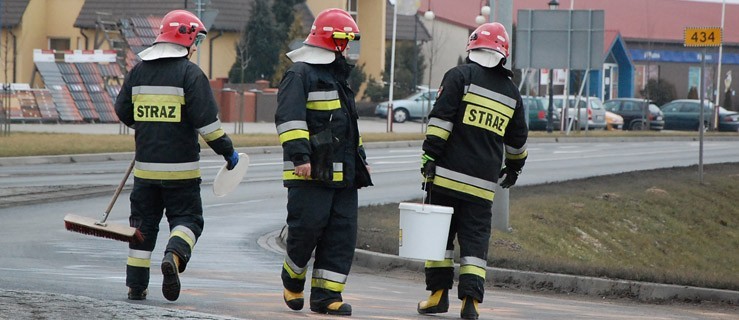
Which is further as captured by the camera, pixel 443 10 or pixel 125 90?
pixel 443 10

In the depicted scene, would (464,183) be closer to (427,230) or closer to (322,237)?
(427,230)

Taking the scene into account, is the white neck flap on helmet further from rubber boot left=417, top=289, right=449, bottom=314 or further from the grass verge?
the grass verge

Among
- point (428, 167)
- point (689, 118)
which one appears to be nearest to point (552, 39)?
point (428, 167)

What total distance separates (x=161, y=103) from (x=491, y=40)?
2116 mm

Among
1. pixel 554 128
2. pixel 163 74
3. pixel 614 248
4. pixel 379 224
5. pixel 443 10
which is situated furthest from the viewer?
pixel 443 10

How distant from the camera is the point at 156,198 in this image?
28.4ft

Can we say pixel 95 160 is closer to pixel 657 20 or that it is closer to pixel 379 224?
pixel 379 224

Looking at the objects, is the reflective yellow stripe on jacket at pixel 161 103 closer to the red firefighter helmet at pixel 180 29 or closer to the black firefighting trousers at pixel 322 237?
the red firefighter helmet at pixel 180 29

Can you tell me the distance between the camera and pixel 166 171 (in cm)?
849

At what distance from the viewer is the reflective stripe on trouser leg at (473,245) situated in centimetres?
866

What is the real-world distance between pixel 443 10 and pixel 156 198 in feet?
215

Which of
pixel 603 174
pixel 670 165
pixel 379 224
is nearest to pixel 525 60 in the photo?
pixel 603 174

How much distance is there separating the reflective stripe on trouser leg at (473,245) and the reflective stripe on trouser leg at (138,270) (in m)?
1.94

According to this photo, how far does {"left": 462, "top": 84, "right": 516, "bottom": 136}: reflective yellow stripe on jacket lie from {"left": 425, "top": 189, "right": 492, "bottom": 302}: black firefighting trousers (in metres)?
0.51
